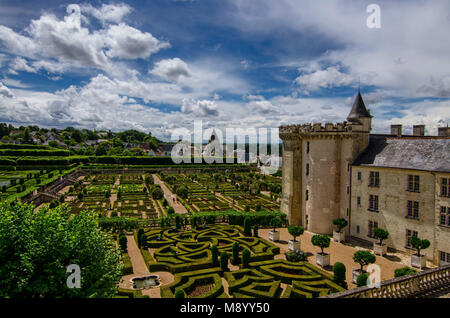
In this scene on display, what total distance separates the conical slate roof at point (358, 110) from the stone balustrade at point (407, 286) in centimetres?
1650

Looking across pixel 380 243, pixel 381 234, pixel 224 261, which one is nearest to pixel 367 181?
pixel 381 234

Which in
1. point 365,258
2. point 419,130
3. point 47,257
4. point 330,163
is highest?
point 419,130

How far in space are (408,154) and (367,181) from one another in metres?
3.62

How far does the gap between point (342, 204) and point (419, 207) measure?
6543 millimetres

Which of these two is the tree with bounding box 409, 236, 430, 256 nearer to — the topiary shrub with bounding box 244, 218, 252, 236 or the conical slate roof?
the conical slate roof

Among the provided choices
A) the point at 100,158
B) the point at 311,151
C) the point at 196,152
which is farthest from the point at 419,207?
the point at 196,152

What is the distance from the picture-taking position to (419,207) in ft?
67.3

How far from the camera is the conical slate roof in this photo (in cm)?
2594

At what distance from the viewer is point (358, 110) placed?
26109 millimetres

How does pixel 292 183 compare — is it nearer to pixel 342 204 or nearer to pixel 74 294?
pixel 342 204

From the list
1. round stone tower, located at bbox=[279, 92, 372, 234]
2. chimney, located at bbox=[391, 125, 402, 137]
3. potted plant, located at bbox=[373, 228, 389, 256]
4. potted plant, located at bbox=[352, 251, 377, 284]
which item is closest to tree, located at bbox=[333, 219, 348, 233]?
round stone tower, located at bbox=[279, 92, 372, 234]

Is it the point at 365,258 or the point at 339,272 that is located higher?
the point at 365,258

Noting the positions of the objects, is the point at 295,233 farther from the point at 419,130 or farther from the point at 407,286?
the point at 419,130

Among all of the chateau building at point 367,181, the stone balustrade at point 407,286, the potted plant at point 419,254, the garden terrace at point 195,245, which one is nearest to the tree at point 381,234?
the chateau building at point 367,181
